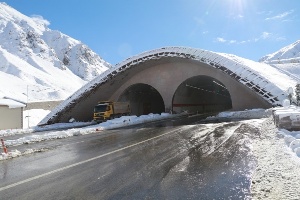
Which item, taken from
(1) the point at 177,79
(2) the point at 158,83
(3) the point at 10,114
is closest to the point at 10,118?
(3) the point at 10,114

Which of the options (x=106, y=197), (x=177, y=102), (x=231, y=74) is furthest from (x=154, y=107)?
(x=106, y=197)

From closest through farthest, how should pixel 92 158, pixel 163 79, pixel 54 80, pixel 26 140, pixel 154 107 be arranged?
pixel 92 158, pixel 26 140, pixel 163 79, pixel 154 107, pixel 54 80

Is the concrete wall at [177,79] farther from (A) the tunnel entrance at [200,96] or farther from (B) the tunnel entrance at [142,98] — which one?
(B) the tunnel entrance at [142,98]

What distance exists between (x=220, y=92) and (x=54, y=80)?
4519 inches

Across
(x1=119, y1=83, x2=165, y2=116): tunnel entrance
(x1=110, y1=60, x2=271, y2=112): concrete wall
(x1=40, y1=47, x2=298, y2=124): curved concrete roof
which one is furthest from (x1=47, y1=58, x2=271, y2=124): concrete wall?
(x1=119, y1=83, x2=165, y2=116): tunnel entrance

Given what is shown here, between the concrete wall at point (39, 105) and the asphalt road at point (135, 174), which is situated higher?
the concrete wall at point (39, 105)

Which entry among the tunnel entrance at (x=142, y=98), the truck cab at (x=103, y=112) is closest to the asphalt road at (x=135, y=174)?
the truck cab at (x=103, y=112)

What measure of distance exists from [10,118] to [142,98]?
25378 millimetres

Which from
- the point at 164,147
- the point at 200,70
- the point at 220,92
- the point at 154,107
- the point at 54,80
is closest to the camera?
the point at 164,147

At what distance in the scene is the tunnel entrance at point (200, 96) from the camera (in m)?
47.6

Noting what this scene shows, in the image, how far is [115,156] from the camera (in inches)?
390

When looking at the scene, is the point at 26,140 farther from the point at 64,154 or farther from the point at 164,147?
the point at 164,147

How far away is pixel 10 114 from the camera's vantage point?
35219 mm

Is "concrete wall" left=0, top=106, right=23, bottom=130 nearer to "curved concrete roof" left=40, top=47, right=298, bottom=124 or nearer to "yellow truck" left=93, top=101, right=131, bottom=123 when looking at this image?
"curved concrete roof" left=40, top=47, right=298, bottom=124
